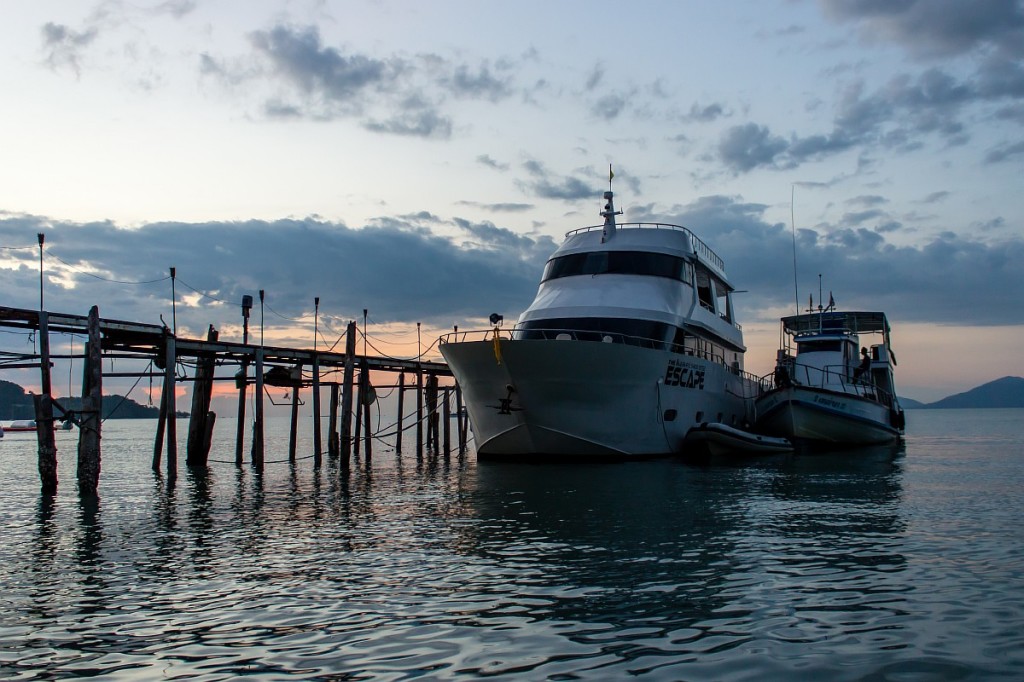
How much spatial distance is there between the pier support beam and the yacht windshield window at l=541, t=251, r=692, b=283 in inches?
601

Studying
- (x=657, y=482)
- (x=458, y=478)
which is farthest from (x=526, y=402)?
(x=657, y=482)

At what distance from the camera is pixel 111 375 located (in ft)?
87.5

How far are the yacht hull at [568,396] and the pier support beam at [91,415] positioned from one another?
9545mm

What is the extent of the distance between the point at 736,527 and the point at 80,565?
31.8ft

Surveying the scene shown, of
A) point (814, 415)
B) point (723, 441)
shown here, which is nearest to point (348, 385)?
point (723, 441)

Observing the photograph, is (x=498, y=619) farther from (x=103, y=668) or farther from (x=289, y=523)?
(x=289, y=523)

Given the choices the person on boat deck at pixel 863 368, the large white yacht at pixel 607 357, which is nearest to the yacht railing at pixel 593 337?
the large white yacht at pixel 607 357

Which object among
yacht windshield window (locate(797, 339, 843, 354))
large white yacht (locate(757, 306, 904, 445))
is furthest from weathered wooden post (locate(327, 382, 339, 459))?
yacht windshield window (locate(797, 339, 843, 354))

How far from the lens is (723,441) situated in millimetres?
29266

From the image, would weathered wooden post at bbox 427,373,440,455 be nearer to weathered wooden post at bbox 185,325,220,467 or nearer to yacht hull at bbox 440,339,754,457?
weathered wooden post at bbox 185,325,220,467

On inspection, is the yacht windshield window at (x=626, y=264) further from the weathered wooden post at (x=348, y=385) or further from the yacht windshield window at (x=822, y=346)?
the yacht windshield window at (x=822, y=346)

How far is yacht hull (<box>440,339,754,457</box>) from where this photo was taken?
2381 cm

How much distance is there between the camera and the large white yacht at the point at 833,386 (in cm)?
3469

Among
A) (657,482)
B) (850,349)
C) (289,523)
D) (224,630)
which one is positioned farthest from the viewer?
(850,349)
